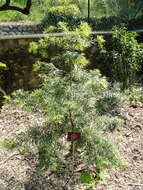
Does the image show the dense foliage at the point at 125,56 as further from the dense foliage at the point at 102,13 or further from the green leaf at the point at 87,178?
the green leaf at the point at 87,178

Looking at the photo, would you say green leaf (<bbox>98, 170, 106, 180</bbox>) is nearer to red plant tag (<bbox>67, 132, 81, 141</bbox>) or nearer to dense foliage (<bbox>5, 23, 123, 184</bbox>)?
dense foliage (<bbox>5, 23, 123, 184</bbox>)

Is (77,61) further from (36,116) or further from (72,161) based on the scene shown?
(36,116)

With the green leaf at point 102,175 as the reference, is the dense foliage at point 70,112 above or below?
above

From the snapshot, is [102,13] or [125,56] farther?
[102,13]

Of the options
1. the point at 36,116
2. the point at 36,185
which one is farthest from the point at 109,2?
the point at 36,185

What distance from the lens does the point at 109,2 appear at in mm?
7934

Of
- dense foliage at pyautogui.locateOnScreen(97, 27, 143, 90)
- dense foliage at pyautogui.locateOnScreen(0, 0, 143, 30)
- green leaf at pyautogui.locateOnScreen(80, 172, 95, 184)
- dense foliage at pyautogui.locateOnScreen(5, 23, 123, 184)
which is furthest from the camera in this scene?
Result: dense foliage at pyautogui.locateOnScreen(0, 0, 143, 30)

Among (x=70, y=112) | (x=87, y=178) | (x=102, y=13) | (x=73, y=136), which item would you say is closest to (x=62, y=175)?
(x=87, y=178)

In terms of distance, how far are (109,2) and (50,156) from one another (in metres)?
6.42

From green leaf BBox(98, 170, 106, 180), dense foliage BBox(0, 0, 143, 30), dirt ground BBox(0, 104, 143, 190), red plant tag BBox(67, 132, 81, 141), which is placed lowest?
dirt ground BBox(0, 104, 143, 190)

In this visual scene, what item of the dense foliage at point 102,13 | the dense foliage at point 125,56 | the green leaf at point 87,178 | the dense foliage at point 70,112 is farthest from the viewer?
the dense foliage at point 102,13

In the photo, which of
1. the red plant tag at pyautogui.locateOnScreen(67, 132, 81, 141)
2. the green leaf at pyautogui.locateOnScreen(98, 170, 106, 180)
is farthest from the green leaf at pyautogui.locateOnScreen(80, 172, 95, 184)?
the red plant tag at pyautogui.locateOnScreen(67, 132, 81, 141)

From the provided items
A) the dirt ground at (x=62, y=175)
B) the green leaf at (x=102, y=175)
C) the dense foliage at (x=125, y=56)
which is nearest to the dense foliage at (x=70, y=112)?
the green leaf at (x=102, y=175)

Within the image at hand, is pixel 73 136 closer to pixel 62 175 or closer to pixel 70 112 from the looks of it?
pixel 70 112
